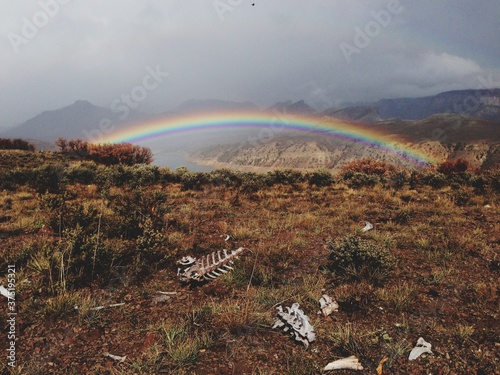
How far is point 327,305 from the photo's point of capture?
13.5ft

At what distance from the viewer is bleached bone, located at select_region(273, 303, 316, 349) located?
337 centimetres

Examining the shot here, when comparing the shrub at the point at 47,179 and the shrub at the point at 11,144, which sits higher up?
the shrub at the point at 11,144

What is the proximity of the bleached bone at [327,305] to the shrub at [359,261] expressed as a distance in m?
0.91

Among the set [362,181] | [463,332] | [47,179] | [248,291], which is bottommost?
[362,181]

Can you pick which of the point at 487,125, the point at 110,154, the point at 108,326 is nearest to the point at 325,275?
the point at 108,326

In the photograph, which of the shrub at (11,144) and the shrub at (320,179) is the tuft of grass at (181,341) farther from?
the shrub at (11,144)

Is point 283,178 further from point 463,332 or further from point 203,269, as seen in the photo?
point 463,332

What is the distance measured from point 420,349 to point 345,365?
37.5 inches

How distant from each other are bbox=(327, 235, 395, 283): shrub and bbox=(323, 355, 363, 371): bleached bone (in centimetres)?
205

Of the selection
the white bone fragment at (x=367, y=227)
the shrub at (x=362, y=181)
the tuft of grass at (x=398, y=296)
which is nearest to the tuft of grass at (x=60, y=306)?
the tuft of grass at (x=398, y=296)

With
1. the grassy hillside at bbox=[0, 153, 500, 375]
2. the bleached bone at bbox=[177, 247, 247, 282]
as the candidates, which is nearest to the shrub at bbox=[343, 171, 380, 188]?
the grassy hillside at bbox=[0, 153, 500, 375]

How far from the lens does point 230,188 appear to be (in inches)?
608

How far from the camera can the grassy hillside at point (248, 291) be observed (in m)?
3.06

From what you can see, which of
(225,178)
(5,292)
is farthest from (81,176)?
(5,292)
